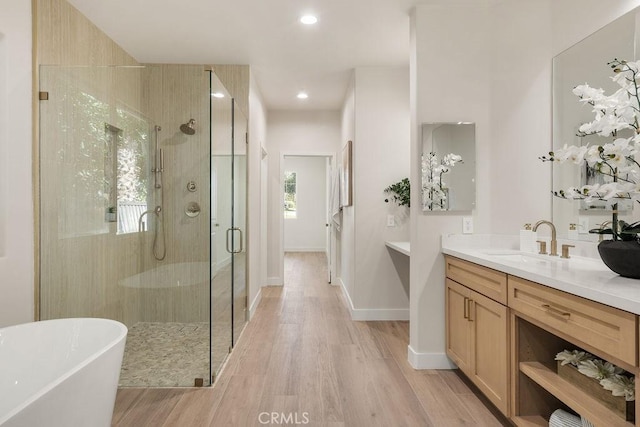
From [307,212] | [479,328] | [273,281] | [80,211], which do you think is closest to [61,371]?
[80,211]

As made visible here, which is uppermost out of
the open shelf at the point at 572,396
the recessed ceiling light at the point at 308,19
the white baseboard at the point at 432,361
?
the recessed ceiling light at the point at 308,19

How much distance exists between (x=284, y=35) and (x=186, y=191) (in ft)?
5.71

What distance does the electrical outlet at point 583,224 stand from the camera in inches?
81.4

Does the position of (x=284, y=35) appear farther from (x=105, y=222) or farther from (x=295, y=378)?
(x=295, y=378)

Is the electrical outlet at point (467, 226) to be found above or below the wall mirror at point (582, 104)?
below

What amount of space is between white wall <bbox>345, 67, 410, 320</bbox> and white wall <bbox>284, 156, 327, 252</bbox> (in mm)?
6388

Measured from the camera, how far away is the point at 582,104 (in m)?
2.12

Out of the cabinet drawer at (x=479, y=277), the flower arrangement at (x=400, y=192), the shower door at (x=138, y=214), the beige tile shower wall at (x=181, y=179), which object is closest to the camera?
the cabinet drawer at (x=479, y=277)

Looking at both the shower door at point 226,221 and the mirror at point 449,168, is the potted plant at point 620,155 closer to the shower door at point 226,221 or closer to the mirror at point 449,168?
the mirror at point 449,168

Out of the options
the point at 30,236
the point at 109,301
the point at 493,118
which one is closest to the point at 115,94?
the point at 30,236

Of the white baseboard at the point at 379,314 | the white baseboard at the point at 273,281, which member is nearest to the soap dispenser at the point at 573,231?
the white baseboard at the point at 379,314

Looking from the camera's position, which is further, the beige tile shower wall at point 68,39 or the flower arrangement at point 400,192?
the flower arrangement at point 400,192

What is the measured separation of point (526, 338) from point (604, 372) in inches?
15.2

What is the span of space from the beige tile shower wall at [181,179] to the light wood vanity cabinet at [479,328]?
175 cm
